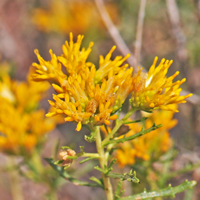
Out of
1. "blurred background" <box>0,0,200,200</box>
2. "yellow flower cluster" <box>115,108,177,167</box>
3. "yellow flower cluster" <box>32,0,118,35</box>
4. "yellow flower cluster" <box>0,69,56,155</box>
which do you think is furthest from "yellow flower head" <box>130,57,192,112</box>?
"yellow flower cluster" <box>32,0,118,35</box>

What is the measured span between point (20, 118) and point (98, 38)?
9.98 feet

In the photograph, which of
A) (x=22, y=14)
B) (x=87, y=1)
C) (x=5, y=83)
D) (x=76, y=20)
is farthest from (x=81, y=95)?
(x=22, y=14)

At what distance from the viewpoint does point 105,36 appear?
202 inches

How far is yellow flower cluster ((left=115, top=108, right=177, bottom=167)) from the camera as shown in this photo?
2211 millimetres

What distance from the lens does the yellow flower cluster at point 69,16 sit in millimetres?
5293

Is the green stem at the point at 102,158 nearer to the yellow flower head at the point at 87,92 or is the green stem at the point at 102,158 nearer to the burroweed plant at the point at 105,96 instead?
the burroweed plant at the point at 105,96

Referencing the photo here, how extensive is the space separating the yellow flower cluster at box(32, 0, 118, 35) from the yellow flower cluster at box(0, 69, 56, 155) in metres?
2.86

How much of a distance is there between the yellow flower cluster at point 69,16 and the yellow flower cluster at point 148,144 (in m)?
3.48

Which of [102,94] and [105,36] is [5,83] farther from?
[105,36]

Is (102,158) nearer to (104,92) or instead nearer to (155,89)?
(104,92)

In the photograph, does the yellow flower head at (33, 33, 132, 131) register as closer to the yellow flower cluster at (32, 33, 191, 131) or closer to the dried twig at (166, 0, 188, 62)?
the yellow flower cluster at (32, 33, 191, 131)

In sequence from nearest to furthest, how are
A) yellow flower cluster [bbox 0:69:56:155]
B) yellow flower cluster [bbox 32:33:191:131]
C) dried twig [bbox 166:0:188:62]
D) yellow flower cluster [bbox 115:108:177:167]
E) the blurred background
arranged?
yellow flower cluster [bbox 32:33:191:131], yellow flower cluster [bbox 115:108:177:167], yellow flower cluster [bbox 0:69:56:155], dried twig [bbox 166:0:188:62], the blurred background

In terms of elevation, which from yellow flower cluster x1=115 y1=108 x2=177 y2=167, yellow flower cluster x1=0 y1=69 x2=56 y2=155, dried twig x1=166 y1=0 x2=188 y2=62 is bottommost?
yellow flower cluster x1=115 y1=108 x2=177 y2=167

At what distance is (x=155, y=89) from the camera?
139 cm
